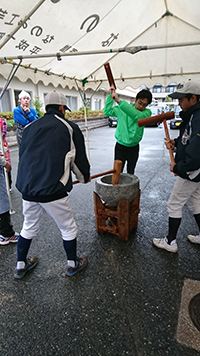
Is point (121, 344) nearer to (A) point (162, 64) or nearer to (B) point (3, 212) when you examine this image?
(B) point (3, 212)

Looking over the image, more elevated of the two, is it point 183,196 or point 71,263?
point 183,196

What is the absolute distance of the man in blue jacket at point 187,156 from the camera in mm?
1946

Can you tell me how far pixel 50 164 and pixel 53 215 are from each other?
50 centimetres

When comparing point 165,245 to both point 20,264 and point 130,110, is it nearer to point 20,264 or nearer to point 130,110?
point 20,264

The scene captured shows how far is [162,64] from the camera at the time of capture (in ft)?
17.0

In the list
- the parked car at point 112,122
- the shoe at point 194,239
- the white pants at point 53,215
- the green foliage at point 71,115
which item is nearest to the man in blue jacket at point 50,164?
the white pants at point 53,215

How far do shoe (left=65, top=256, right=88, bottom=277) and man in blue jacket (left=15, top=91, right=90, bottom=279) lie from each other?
37 cm

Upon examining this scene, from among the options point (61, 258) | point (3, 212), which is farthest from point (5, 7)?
point (61, 258)

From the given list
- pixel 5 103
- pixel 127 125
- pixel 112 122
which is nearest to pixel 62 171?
pixel 127 125

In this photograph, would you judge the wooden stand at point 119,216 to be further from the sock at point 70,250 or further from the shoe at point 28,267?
the shoe at point 28,267

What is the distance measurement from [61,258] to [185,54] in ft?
16.3

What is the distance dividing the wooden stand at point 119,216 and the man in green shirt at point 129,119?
991 mm

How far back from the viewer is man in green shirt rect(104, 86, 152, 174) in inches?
120

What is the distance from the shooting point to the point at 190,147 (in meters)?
1.94
